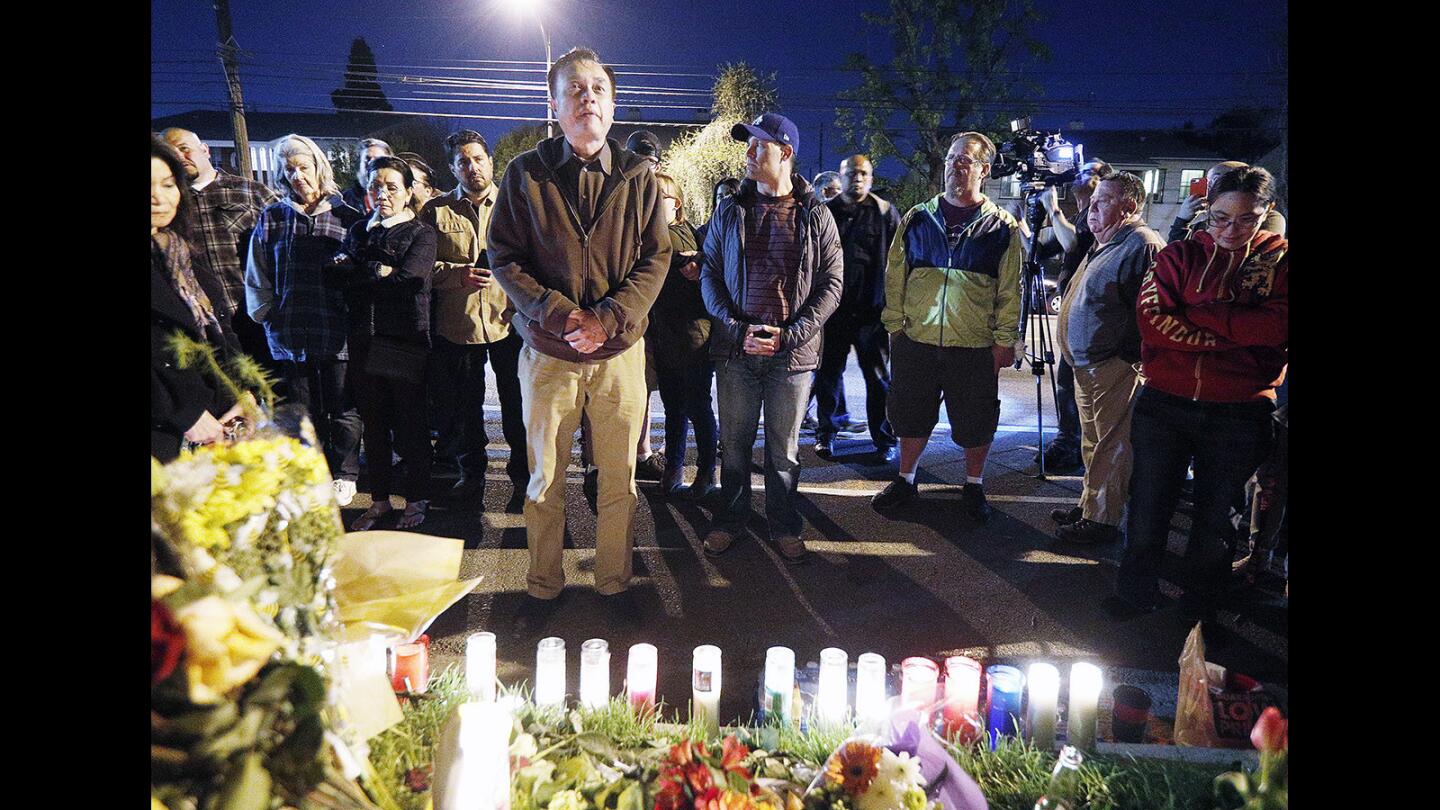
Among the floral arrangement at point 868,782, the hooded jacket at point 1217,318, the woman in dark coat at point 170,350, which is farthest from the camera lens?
the hooded jacket at point 1217,318

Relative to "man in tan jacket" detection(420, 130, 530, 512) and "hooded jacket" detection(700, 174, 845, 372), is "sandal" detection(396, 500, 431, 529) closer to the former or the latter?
"man in tan jacket" detection(420, 130, 530, 512)

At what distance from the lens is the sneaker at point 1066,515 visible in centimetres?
448

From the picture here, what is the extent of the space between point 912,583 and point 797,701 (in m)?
1.51

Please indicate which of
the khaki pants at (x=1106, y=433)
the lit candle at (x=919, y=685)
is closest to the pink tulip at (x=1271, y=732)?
the lit candle at (x=919, y=685)

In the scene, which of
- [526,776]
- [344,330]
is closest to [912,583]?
[526,776]

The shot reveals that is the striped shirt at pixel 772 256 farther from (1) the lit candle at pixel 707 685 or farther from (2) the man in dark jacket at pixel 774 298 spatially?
(1) the lit candle at pixel 707 685

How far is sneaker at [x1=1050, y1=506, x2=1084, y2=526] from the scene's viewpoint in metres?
4.48

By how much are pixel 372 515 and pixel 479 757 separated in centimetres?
315

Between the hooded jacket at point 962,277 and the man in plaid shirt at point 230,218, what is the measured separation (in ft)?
10.9

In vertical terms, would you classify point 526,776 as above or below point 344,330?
below
